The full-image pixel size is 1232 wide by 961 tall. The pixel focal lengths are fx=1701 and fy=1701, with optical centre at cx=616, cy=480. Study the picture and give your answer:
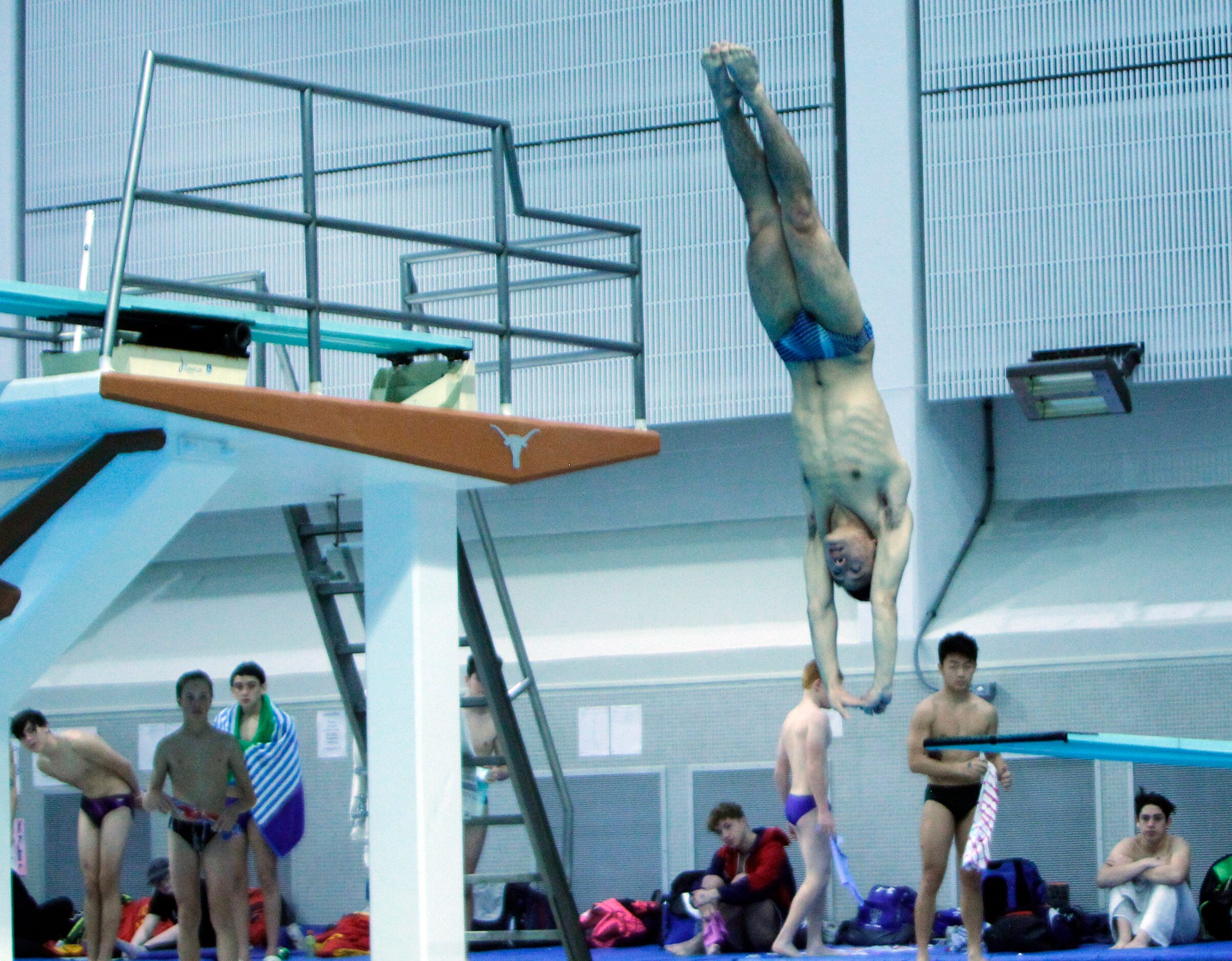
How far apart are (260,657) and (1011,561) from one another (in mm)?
5240

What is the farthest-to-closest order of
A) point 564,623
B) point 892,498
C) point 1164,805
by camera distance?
point 564,623
point 1164,805
point 892,498

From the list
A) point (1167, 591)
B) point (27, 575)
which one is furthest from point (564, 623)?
point (27, 575)

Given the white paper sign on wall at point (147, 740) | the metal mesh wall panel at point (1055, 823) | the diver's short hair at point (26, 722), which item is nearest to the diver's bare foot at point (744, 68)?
the metal mesh wall panel at point (1055, 823)

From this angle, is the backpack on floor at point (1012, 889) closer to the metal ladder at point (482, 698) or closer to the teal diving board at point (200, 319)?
the metal ladder at point (482, 698)

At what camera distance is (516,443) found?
7078 millimetres

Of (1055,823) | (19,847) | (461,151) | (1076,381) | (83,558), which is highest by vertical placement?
(461,151)

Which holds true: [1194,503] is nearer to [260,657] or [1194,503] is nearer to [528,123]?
[528,123]

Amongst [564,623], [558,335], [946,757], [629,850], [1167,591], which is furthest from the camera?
[564,623]

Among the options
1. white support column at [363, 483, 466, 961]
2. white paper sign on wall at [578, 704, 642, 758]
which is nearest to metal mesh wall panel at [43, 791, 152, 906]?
white paper sign on wall at [578, 704, 642, 758]

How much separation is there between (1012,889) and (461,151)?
6.40 metres

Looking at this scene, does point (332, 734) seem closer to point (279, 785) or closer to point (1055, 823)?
point (279, 785)

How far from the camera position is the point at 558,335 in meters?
7.20

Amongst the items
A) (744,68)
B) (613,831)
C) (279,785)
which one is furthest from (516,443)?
(613,831)

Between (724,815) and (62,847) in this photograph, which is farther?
(62,847)
